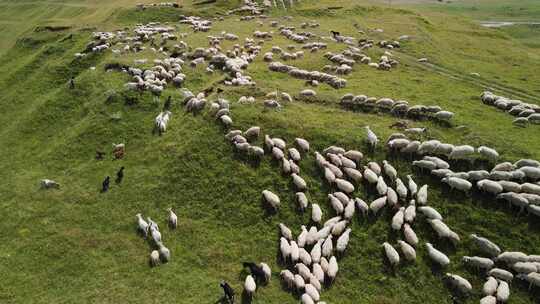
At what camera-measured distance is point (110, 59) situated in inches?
1499

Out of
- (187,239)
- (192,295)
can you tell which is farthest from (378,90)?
(192,295)

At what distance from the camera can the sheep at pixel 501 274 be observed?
16.9 m

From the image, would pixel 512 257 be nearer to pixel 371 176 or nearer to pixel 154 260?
pixel 371 176

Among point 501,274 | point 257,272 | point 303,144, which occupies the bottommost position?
point 257,272

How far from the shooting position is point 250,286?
17266 millimetres

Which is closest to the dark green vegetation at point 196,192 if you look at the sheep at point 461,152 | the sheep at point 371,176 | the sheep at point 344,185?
the sheep at point 344,185

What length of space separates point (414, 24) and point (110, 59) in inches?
1603

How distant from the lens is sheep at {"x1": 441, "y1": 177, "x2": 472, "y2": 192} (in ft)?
65.0

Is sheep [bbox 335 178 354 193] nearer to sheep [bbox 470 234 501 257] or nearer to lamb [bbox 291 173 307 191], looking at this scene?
lamb [bbox 291 173 307 191]

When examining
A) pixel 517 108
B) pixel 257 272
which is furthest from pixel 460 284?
pixel 517 108

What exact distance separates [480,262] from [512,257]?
1.38 meters

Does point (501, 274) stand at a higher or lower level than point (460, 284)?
higher

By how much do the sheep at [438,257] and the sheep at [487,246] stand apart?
179 centimetres

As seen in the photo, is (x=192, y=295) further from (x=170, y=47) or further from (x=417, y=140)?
(x=170, y=47)
